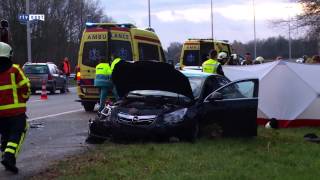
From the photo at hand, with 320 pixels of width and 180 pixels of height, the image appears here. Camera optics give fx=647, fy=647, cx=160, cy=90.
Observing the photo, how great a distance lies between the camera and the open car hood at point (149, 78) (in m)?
11.3

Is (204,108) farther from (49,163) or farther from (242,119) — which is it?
(49,163)

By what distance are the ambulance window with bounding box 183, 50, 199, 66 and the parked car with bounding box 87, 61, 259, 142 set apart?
50.2 ft

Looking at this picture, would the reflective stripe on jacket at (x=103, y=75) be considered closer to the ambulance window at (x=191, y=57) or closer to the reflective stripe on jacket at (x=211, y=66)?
the reflective stripe on jacket at (x=211, y=66)

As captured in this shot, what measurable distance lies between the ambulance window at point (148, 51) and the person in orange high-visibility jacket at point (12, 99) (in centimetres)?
1130

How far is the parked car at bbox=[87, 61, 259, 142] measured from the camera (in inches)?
430

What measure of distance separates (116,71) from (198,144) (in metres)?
2.30

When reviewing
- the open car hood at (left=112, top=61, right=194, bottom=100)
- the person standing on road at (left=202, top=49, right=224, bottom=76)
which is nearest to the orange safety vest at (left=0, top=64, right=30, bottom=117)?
the open car hood at (left=112, top=61, right=194, bottom=100)

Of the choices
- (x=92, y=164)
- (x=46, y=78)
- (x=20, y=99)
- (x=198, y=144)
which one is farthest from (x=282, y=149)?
(x=46, y=78)

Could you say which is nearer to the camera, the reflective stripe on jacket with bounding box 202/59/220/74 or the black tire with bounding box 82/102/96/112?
the reflective stripe on jacket with bounding box 202/59/220/74

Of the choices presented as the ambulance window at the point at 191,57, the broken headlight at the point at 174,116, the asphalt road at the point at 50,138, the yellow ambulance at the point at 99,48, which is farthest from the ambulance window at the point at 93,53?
the ambulance window at the point at 191,57

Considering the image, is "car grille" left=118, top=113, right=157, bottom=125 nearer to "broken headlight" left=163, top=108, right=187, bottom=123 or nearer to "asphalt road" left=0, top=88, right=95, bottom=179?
"broken headlight" left=163, top=108, right=187, bottom=123

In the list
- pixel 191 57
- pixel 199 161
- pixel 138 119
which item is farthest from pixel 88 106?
pixel 199 161

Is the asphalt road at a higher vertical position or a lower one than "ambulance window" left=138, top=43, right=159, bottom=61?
lower

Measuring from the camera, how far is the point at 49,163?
955 centimetres
